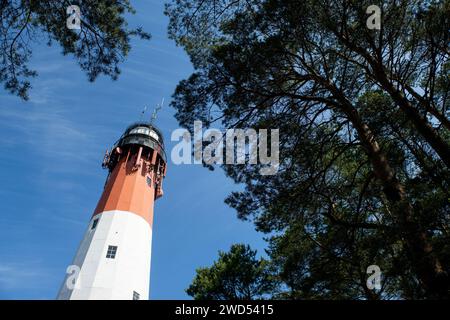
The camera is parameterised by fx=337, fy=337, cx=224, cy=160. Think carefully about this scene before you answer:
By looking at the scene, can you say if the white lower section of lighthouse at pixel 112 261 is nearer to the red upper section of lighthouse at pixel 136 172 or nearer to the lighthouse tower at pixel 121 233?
the lighthouse tower at pixel 121 233

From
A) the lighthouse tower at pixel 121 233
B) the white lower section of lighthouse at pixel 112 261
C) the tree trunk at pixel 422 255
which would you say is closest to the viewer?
the tree trunk at pixel 422 255

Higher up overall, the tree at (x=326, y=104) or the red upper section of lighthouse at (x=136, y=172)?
the red upper section of lighthouse at (x=136, y=172)

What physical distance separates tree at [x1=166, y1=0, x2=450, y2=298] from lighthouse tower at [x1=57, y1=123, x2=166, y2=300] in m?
10.1

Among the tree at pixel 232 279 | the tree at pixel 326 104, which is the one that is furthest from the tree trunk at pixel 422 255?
A: the tree at pixel 232 279

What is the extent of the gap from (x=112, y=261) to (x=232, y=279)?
22.0 ft

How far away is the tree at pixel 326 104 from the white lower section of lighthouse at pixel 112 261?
10025mm

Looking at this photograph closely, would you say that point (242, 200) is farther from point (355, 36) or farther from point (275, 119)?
point (355, 36)

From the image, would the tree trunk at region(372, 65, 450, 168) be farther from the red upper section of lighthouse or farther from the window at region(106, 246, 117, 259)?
the red upper section of lighthouse

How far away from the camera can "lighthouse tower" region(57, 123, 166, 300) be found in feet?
51.1

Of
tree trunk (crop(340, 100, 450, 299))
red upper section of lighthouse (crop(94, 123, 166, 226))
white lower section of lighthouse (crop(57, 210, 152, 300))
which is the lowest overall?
tree trunk (crop(340, 100, 450, 299))

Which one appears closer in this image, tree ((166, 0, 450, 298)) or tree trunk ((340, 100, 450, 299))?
tree trunk ((340, 100, 450, 299))

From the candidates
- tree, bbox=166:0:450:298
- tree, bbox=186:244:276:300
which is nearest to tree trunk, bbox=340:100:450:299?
tree, bbox=166:0:450:298

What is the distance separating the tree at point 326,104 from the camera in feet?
23.9
